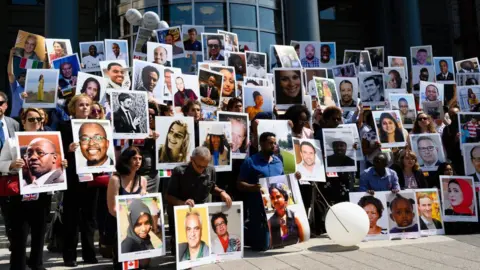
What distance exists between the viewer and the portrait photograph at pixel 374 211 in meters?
6.59

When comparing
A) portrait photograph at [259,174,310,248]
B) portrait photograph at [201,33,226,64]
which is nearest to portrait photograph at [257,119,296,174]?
portrait photograph at [259,174,310,248]

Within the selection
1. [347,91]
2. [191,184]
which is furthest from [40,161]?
[347,91]

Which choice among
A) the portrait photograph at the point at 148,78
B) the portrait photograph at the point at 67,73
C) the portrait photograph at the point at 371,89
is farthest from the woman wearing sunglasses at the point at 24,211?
the portrait photograph at the point at 371,89

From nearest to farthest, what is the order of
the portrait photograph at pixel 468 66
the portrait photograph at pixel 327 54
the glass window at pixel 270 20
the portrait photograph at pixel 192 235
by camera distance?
the portrait photograph at pixel 192 235 < the portrait photograph at pixel 468 66 < the portrait photograph at pixel 327 54 < the glass window at pixel 270 20

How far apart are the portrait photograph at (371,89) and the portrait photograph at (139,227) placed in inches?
228

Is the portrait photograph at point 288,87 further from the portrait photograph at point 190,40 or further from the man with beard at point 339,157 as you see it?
the portrait photograph at point 190,40

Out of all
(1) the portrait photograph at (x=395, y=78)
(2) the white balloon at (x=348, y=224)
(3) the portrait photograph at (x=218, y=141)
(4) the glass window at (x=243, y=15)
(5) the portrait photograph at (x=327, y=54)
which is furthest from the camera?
(4) the glass window at (x=243, y=15)

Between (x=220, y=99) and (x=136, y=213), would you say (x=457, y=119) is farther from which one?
(x=136, y=213)

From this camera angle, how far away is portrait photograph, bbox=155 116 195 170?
618 cm

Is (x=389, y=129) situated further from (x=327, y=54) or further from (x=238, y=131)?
(x=327, y=54)

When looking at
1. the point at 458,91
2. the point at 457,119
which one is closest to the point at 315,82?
the point at 457,119

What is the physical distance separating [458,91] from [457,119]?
1.76 meters

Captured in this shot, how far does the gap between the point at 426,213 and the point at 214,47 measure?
5.58 m

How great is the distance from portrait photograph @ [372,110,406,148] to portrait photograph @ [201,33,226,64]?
384 centimetres
